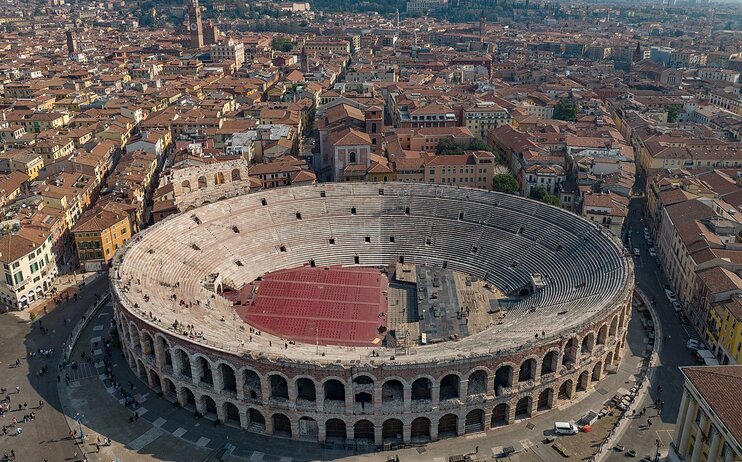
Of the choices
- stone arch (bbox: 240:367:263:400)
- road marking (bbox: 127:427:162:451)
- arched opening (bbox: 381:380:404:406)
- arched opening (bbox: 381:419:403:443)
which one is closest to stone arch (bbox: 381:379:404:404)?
arched opening (bbox: 381:380:404:406)

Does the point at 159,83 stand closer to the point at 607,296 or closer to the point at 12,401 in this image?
the point at 12,401

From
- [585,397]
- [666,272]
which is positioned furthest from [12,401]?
[666,272]

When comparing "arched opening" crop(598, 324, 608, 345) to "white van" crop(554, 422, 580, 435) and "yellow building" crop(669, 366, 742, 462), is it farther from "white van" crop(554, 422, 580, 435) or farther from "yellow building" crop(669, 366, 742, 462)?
"yellow building" crop(669, 366, 742, 462)

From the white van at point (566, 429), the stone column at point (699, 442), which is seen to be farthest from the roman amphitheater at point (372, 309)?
the stone column at point (699, 442)

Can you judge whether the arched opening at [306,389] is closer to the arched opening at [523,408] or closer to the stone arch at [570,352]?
the arched opening at [523,408]

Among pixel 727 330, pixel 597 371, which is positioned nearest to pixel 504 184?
pixel 727 330

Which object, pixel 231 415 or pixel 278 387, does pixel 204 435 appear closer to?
pixel 231 415
